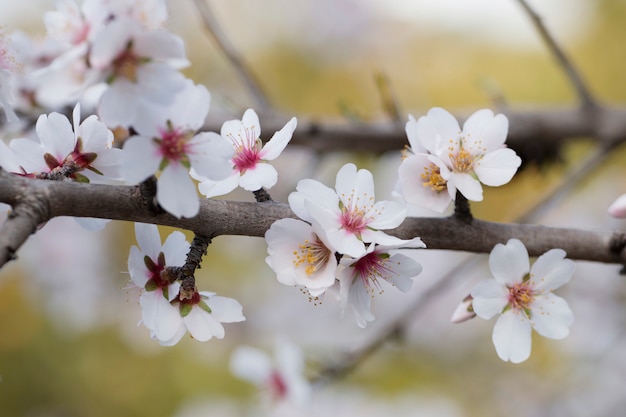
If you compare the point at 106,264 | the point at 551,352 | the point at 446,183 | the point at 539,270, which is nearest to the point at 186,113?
the point at 446,183

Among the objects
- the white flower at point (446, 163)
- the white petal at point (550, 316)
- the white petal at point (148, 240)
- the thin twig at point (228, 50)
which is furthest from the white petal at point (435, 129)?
the thin twig at point (228, 50)

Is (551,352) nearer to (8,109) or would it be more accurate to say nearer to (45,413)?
(45,413)

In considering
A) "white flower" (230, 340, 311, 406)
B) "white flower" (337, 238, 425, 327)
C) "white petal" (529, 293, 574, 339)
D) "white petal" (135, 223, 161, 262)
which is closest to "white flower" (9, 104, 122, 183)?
"white petal" (135, 223, 161, 262)

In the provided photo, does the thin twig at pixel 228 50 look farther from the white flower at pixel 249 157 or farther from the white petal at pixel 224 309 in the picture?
the white petal at pixel 224 309

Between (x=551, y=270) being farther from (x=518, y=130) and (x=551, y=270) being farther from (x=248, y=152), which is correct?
(x=518, y=130)

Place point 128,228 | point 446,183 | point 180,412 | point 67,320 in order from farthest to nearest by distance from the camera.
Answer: point 128,228
point 67,320
point 180,412
point 446,183

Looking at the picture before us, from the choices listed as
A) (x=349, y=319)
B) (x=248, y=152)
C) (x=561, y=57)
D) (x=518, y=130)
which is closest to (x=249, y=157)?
(x=248, y=152)
